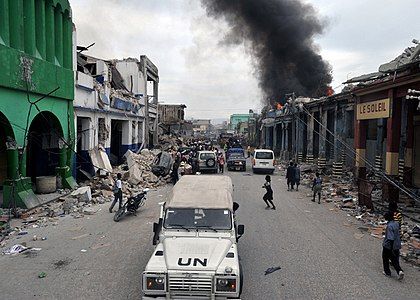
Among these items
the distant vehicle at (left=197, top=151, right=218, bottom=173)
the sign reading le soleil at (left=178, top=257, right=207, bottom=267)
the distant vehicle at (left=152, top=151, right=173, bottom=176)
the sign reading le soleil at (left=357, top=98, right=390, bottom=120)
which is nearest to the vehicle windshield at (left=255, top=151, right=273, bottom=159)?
the distant vehicle at (left=197, top=151, right=218, bottom=173)

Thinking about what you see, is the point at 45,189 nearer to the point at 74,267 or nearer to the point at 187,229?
the point at 74,267

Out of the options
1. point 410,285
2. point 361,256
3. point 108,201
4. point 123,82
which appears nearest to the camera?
point 410,285

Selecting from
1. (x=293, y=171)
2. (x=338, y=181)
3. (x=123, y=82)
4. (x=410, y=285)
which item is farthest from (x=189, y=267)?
(x=123, y=82)

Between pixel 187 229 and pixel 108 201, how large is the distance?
11.1 m

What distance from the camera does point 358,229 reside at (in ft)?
41.8

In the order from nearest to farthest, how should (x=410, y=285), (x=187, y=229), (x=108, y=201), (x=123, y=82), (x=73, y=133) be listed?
(x=187, y=229)
(x=410, y=285)
(x=108, y=201)
(x=73, y=133)
(x=123, y=82)

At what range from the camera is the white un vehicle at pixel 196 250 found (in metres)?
6.04

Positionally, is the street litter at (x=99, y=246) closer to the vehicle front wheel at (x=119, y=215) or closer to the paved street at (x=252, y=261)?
the paved street at (x=252, y=261)

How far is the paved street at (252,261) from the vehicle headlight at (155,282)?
1322mm

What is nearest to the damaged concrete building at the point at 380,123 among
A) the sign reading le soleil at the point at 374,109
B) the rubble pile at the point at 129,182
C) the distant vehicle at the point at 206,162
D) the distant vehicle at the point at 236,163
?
the sign reading le soleil at the point at 374,109

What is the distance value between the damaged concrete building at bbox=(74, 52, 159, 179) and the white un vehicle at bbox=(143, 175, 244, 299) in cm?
1472

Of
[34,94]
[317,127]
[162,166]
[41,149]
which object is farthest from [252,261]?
[317,127]

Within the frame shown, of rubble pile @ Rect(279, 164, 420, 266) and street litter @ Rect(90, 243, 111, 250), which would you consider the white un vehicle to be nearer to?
street litter @ Rect(90, 243, 111, 250)

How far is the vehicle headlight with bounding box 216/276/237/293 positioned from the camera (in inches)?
237
